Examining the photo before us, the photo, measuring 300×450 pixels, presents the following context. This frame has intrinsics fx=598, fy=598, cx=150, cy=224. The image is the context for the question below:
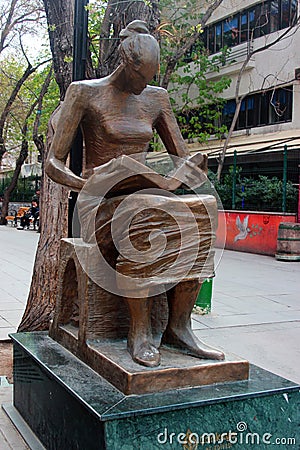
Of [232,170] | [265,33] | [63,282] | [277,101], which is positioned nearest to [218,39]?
[265,33]

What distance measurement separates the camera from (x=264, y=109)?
22.2m

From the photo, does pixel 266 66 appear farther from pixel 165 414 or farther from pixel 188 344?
pixel 165 414

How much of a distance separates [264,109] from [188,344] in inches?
789

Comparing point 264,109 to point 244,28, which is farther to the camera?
point 244,28

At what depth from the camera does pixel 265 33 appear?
2195 centimetres

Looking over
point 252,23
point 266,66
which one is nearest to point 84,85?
point 266,66

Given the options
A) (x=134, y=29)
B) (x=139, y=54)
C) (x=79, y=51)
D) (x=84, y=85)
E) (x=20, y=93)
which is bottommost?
(x=84, y=85)

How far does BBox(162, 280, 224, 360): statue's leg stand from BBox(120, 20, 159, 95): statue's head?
1169 mm

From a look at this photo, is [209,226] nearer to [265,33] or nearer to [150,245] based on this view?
[150,245]

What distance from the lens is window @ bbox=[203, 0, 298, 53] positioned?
20.9 metres

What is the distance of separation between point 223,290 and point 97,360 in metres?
6.24

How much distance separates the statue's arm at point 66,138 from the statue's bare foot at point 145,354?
96 cm

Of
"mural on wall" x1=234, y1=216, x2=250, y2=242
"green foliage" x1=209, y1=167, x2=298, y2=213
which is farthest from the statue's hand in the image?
"mural on wall" x1=234, y1=216, x2=250, y2=242

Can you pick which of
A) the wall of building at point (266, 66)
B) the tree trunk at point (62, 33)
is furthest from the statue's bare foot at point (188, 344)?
the wall of building at point (266, 66)
